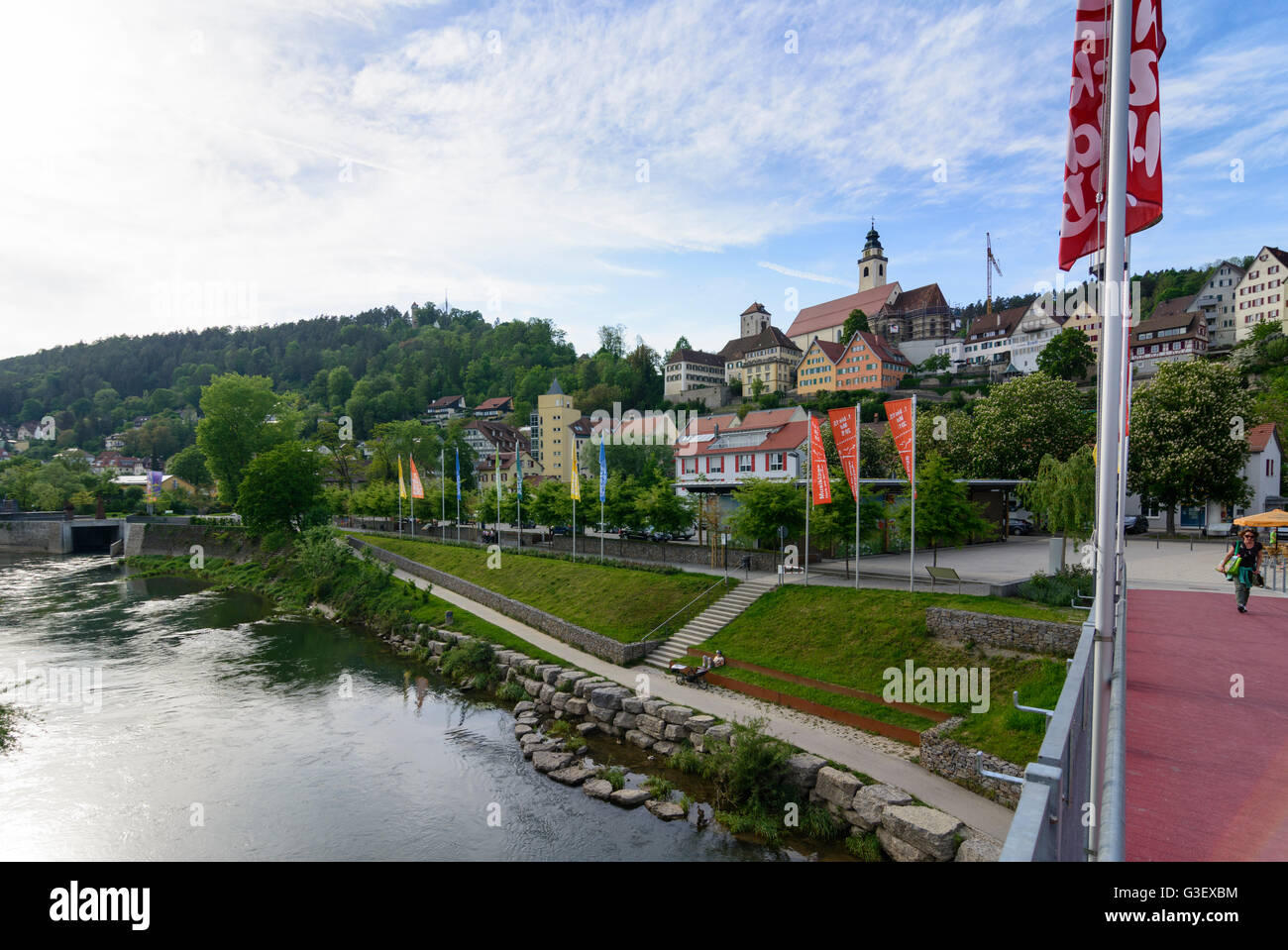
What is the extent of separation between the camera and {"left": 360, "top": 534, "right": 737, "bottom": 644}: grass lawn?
86.4 feet

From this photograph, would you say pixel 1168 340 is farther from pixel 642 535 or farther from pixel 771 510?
pixel 771 510

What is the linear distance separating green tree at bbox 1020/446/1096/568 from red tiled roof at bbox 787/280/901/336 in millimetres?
95261

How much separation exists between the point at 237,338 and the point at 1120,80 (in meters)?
218

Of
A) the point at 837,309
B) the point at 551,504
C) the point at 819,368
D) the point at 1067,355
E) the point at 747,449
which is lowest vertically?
the point at 551,504

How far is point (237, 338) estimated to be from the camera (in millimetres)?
185625

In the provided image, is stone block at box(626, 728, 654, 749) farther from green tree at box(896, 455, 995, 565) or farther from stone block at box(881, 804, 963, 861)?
green tree at box(896, 455, 995, 565)

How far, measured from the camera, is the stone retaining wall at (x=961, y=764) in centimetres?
1302

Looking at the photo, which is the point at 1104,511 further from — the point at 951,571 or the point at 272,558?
the point at 272,558

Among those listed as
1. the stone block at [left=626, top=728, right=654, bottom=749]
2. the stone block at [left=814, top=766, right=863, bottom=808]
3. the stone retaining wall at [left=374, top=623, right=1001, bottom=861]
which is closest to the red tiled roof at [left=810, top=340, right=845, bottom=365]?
the stone retaining wall at [left=374, top=623, right=1001, bottom=861]

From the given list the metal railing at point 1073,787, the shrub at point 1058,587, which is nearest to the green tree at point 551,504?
the shrub at point 1058,587

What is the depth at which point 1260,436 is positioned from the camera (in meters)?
40.4

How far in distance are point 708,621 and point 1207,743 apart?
57.3ft

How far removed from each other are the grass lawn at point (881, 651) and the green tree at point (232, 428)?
192 ft

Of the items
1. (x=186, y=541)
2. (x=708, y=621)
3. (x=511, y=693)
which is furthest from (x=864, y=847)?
(x=186, y=541)
